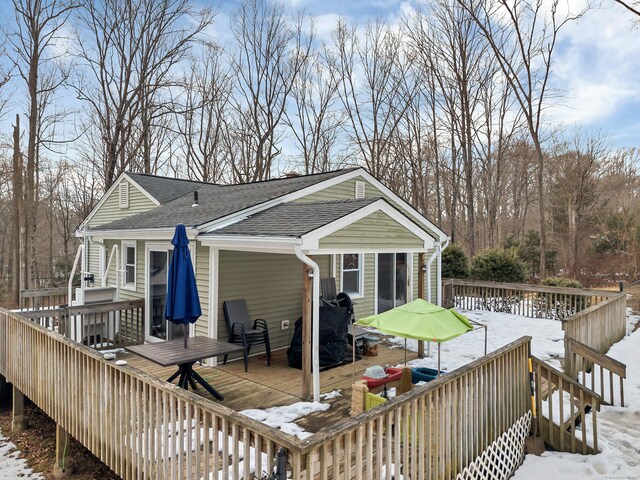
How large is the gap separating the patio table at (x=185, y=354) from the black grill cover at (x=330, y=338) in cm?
145

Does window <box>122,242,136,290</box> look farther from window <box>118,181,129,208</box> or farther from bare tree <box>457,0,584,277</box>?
bare tree <box>457,0,584,277</box>

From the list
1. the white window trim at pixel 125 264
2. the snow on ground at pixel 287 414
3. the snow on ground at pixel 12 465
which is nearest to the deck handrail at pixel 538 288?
the snow on ground at pixel 287 414

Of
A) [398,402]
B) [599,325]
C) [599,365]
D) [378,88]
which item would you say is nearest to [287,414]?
[398,402]

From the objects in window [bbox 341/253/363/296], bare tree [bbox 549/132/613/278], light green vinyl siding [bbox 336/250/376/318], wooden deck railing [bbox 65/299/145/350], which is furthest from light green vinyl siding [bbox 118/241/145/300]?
bare tree [bbox 549/132/613/278]

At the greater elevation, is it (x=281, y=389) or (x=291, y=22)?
(x=291, y=22)

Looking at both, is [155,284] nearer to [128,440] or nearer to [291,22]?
[128,440]

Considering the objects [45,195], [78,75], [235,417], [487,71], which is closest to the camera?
[235,417]

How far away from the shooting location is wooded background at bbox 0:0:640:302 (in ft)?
56.4

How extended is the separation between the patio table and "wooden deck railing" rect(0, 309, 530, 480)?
0.97 meters

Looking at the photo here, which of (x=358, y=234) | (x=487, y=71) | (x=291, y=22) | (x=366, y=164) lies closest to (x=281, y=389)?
(x=358, y=234)

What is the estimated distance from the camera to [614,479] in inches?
155

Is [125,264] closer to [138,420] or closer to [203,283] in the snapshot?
[203,283]

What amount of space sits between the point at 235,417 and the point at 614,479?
3.87 metres

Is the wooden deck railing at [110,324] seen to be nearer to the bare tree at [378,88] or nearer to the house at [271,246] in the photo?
the house at [271,246]
